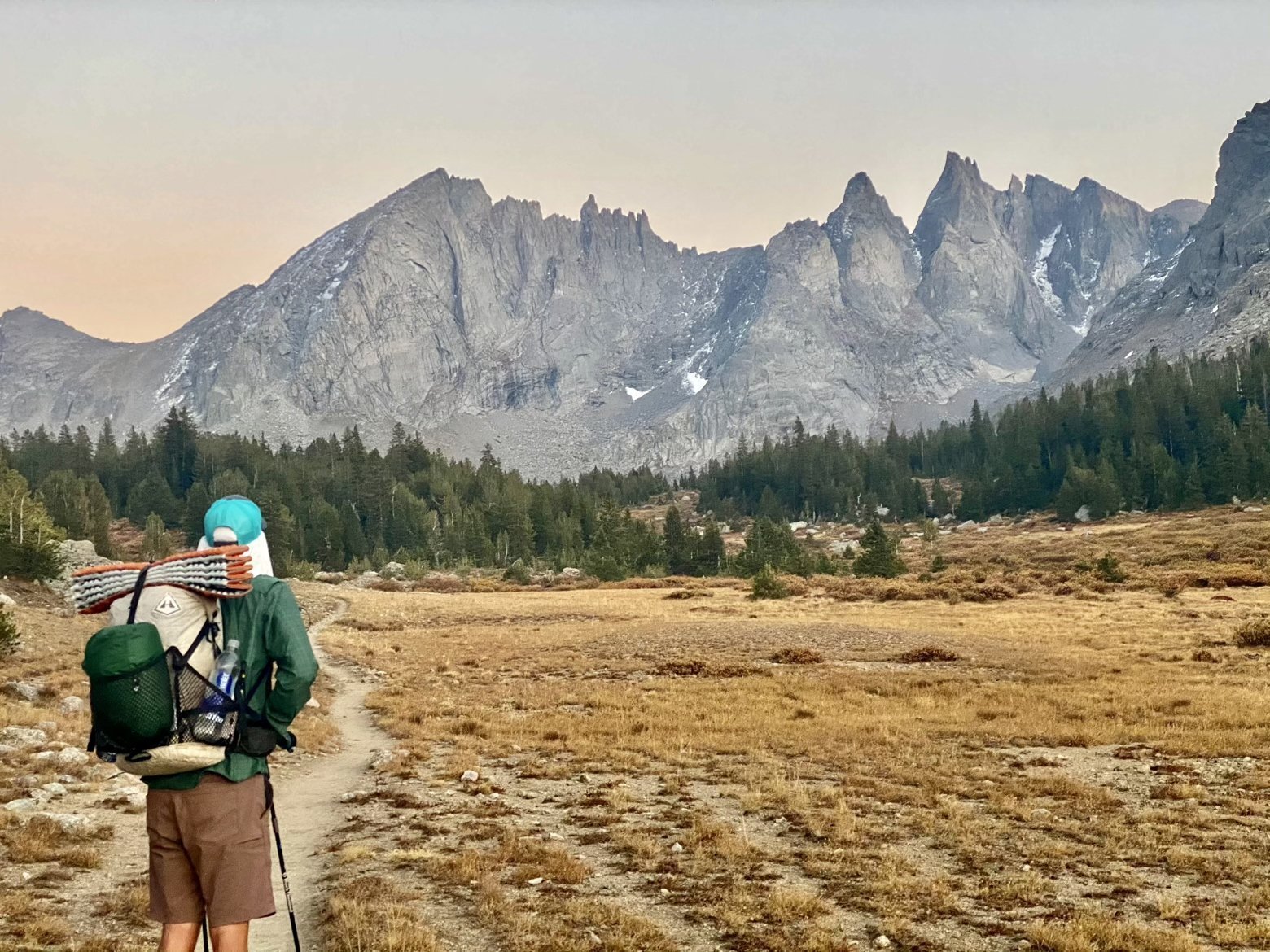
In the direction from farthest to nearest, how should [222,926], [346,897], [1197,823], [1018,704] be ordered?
[1018,704]
[1197,823]
[346,897]
[222,926]

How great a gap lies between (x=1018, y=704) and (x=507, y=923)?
19432 millimetres

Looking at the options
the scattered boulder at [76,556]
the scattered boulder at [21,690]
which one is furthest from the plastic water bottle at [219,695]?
the scattered boulder at [76,556]

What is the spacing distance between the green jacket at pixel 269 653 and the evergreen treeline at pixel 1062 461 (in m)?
127

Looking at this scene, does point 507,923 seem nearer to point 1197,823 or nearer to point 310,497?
point 1197,823

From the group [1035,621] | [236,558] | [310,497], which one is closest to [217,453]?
[310,497]

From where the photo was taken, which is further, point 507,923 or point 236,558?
point 507,923

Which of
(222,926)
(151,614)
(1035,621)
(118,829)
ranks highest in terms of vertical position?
(151,614)

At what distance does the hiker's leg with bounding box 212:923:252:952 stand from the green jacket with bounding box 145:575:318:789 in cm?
92

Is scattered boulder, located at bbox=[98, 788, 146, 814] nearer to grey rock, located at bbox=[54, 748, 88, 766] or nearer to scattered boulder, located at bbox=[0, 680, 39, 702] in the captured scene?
grey rock, located at bbox=[54, 748, 88, 766]

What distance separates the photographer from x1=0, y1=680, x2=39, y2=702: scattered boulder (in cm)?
2081

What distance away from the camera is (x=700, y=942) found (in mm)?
8328

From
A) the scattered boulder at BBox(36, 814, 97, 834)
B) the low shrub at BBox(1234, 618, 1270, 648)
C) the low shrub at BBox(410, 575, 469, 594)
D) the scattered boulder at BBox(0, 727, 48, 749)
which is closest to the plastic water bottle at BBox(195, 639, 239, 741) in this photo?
the scattered boulder at BBox(36, 814, 97, 834)

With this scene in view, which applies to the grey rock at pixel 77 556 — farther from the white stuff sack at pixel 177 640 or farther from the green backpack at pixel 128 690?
the green backpack at pixel 128 690

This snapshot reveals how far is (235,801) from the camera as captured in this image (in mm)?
5824
